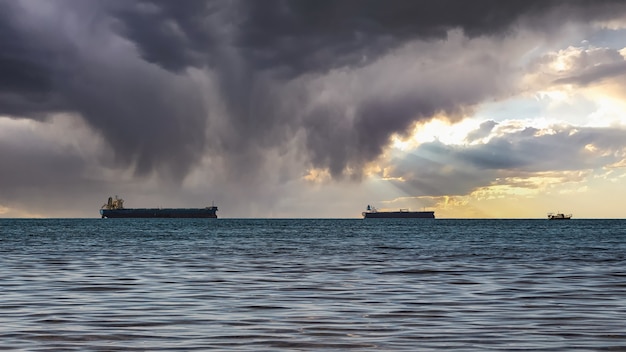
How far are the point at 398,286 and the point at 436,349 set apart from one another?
1569 centimetres

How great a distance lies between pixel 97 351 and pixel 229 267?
28405mm

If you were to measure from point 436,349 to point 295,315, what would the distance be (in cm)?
642

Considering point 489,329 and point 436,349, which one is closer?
point 436,349

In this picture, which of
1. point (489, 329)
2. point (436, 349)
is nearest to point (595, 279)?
point (489, 329)

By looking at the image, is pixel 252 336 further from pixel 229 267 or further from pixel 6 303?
pixel 229 267

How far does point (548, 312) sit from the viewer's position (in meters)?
23.5

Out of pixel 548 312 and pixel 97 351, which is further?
pixel 548 312

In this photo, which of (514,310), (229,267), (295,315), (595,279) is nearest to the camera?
(295,315)

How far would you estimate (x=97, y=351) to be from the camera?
16.3 m

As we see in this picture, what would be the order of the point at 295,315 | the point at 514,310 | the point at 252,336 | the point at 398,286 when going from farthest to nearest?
the point at 398,286 → the point at 514,310 → the point at 295,315 → the point at 252,336

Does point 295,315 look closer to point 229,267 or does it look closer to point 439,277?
point 439,277

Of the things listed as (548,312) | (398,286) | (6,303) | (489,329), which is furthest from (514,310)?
(6,303)

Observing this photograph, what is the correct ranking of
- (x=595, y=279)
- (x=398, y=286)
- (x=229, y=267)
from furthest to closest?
1. (x=229, y=267)
2. (x=595, y=279)
3. (x=398, y=286)

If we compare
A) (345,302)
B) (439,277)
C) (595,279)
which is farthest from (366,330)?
(595,279)
